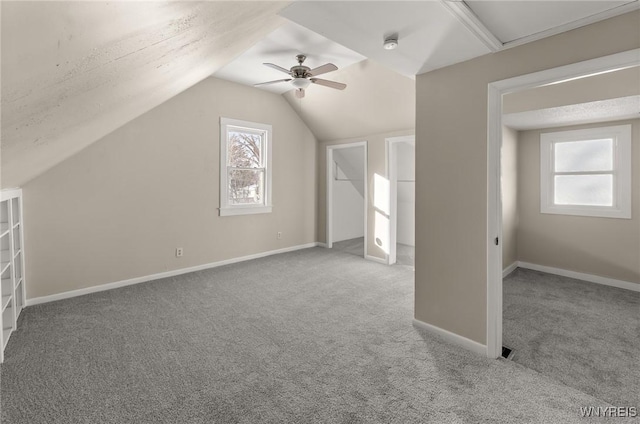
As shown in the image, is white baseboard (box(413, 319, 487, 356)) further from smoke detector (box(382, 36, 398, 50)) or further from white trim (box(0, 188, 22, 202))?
white trim (box(0, 188, 22, 202))

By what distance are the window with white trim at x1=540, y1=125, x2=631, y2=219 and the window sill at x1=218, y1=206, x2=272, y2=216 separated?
4.31 metres

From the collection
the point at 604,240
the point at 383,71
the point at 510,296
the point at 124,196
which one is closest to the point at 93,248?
the point at 124,196

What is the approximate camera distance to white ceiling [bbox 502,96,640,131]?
9.98ft

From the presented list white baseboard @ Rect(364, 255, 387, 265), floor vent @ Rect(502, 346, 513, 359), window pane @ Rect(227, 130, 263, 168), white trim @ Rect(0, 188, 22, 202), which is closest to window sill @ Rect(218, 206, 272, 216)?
window pane @ Rect(227, 130, 263, 168)

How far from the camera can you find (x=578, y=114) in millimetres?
3525

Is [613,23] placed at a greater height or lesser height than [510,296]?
greater

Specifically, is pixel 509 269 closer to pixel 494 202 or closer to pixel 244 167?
pixel 494 202

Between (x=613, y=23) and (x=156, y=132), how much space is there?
4460mm

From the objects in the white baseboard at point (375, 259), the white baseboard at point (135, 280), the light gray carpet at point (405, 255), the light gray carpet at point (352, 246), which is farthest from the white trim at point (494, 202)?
the white baseboard at point (135, 280)

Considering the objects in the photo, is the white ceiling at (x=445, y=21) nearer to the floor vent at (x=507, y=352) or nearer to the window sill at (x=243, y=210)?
the floor vent at (x=507, y=352)

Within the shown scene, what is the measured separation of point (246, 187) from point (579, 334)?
4.54m

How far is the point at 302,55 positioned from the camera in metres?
3.59

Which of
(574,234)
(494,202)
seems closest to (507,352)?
(494,202)

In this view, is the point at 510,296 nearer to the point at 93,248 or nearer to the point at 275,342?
the point at 275,342
